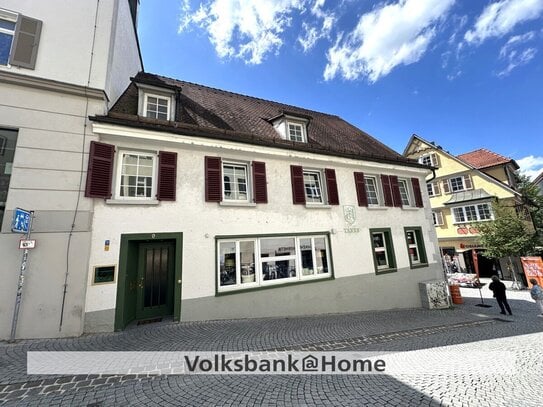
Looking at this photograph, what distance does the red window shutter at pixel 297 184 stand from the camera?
9.00 m

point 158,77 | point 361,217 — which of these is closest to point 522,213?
point 361,217

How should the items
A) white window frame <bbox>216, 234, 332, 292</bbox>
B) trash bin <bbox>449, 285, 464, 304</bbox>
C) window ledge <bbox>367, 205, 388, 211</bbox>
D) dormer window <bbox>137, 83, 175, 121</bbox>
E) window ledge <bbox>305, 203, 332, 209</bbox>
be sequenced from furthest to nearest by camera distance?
trash bin <bbox>449, 285, 464, 304</bbox>
window ledge <bbox>367, 205, 388, 211</bbox>
window ledge <bbox>305, 203, 332, 209</bbox>
dormer window <bbox>137, 83, 175, 121</bbox>
white window frame <bbox>216, 234, 332, 292</bbox>

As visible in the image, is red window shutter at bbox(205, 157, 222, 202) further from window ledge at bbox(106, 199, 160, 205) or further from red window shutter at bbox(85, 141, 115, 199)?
red window shutter at bbox(85, 141, 115, 199)

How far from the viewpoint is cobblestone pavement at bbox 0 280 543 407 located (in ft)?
11.5

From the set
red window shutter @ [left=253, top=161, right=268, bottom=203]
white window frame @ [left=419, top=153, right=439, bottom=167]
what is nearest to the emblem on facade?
red window shutter @ [left=253, top=161, right=268, bottom=203]

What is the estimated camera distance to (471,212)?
71.1 feet

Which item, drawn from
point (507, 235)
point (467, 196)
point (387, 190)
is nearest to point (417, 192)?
point (387, 190)

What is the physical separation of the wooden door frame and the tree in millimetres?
22220

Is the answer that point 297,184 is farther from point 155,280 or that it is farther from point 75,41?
point 75,41

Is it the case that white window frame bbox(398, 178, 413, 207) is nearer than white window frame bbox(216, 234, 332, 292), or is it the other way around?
white window frame bbox(216, 234, 332, 292)

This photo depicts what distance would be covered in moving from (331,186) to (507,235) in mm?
16960

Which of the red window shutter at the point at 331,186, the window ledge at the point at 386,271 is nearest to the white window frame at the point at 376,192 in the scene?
the red window shutter at the point at 331,186

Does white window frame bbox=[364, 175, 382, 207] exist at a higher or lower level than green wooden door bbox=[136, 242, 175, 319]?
higher

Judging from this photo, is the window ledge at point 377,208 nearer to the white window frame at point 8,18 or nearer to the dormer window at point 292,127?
the dormer window at point 292,127
